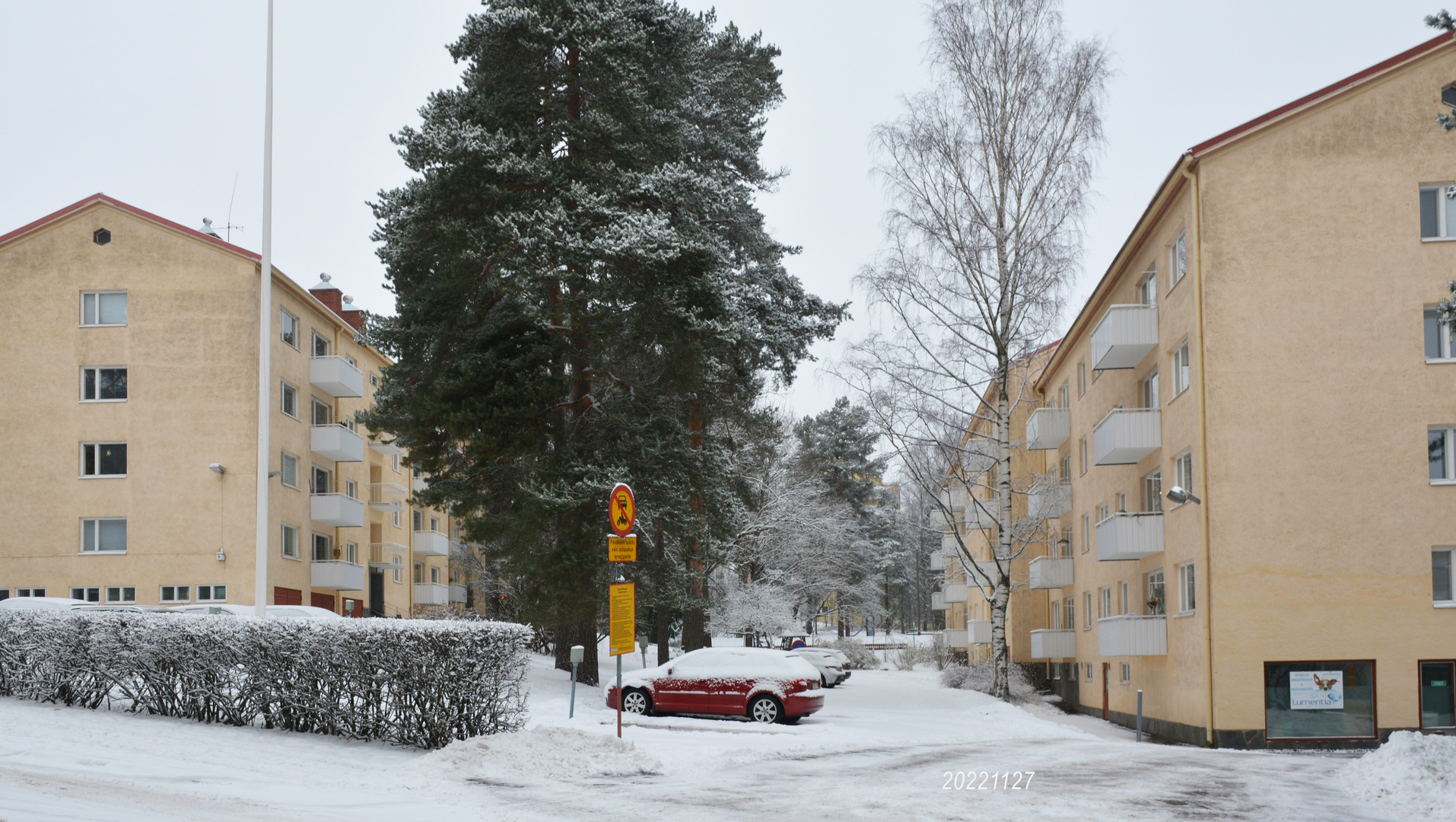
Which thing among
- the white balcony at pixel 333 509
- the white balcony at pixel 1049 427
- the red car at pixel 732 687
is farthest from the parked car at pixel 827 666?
the red car at pixel 732 687

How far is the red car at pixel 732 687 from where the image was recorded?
23.1m

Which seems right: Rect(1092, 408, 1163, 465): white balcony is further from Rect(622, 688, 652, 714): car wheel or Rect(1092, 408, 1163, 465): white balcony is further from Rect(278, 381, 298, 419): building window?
Rect(278, 381, 298, 419): building window

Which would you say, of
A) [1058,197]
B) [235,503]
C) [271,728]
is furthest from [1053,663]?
[271,728]

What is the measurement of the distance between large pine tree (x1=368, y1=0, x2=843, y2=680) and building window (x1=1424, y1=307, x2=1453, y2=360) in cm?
1280

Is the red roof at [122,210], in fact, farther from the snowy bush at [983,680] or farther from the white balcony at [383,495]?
the snowy bush at [983,680]

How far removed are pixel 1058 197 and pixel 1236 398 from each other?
8.19m

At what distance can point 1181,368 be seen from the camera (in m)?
26.0

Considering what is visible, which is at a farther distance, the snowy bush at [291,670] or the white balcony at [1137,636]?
the white balcony at [1137,636]

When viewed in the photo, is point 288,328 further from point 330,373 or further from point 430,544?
point 430,544

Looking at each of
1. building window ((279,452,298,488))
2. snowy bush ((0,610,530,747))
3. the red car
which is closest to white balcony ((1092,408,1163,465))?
the red car

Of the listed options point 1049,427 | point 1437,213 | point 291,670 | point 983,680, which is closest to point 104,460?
point 291,670

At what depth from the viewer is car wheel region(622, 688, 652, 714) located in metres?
23.8

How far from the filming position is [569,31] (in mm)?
25328

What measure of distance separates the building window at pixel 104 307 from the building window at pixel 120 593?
7.49m
